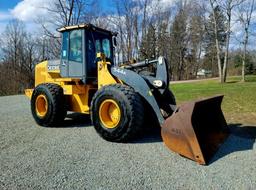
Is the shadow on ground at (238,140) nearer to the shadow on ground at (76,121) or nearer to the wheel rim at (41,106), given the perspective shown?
the shadow on ground at (76,121)

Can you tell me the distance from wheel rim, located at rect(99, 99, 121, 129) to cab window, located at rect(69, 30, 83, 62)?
5.52 ft

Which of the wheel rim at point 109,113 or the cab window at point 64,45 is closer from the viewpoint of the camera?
the wheel rim at point 109,113

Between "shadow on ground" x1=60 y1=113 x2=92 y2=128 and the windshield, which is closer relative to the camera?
the windshield

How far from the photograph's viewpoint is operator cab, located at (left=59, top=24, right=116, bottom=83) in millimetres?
7098

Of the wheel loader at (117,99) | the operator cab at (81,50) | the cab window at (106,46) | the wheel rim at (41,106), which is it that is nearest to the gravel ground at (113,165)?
the wheel loader at (117,99)

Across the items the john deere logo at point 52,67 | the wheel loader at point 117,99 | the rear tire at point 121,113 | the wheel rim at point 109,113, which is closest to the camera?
the wheel loader at point 117,99

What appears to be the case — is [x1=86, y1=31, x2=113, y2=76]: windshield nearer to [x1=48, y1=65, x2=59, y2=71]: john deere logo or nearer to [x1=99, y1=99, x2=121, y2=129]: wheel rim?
[x1=48, y1=65, x2=59, y2=71]: john deere logo

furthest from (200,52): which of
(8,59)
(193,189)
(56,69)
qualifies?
(193,189)

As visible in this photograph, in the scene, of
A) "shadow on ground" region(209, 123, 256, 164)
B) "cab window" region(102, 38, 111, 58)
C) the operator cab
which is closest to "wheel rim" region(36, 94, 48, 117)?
the operator cab

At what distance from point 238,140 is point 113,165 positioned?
8.85ft

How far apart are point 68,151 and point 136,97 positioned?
5.14ft

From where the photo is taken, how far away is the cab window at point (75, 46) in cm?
716

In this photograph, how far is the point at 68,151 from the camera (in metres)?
5.25

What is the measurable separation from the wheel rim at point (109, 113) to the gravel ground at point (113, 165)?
384 mm
